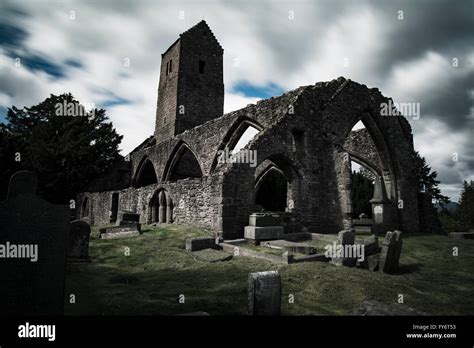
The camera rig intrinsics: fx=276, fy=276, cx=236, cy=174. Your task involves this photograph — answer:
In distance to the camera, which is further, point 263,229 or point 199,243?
Result: point 263,229

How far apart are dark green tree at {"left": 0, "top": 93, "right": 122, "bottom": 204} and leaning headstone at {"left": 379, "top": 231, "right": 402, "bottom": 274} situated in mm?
19376

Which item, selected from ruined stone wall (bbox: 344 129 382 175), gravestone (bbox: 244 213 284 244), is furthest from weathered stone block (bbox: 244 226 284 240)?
ruined stone wall (bbox: 344 129 382 175)

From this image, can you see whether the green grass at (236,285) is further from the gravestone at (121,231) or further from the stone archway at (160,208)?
the stone archway at (160,208)

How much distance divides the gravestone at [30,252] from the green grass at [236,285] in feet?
1.61

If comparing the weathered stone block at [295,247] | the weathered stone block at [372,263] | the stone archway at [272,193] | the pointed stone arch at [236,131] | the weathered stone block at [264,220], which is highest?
the pointed stone arch at [236,131]

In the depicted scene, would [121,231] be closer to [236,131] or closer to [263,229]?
[263,229]

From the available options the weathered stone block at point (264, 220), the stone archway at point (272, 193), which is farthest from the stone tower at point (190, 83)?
the weathered stone block at point (264, 220)

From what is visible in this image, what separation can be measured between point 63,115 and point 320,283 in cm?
2507

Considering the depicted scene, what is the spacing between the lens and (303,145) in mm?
11227

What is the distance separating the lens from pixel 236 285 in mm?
4398

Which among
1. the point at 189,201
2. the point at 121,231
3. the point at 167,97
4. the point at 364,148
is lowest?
the point at 121,231

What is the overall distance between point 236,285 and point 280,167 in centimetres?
751

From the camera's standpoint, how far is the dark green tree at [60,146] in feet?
59.3

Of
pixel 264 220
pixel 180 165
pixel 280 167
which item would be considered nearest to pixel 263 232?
pixel 264 220
